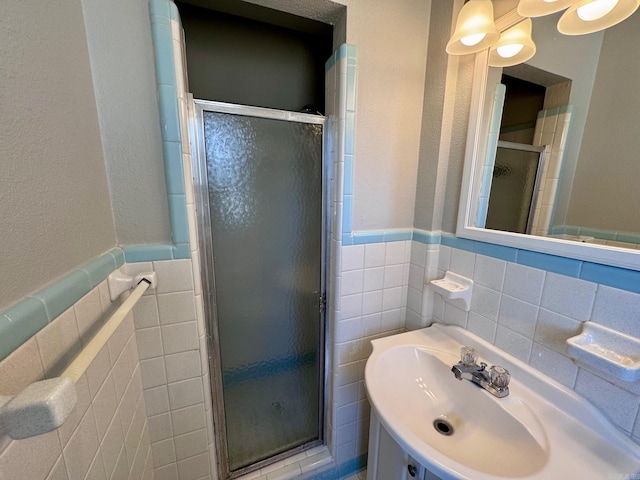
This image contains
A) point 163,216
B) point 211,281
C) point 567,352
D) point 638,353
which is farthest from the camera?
point 211,281

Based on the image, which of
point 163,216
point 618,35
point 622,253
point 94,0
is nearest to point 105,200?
point 163,216

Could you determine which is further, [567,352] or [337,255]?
[337,255]

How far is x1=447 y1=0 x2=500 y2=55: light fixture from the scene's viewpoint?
0.81 m

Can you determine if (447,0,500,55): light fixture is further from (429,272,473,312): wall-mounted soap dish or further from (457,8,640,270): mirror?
(429,272,473,312): wall-mounted soap dish

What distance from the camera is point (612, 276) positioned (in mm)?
622

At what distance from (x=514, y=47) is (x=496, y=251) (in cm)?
71

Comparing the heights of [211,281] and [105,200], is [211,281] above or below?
below

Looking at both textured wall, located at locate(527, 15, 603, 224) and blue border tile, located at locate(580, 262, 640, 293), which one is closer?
blue border tile, located at locate(580, 262, 640, 293)

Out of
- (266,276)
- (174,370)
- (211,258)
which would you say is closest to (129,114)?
(211,258)

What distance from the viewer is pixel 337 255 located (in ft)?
3.56

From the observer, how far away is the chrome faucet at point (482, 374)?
77cm

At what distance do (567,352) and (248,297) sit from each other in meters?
1.09

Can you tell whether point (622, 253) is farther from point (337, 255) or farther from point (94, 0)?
point (94, 0)

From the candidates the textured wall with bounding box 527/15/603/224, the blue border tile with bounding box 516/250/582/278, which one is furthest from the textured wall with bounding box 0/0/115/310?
the textured wall with bounding box 527/15/603/224
